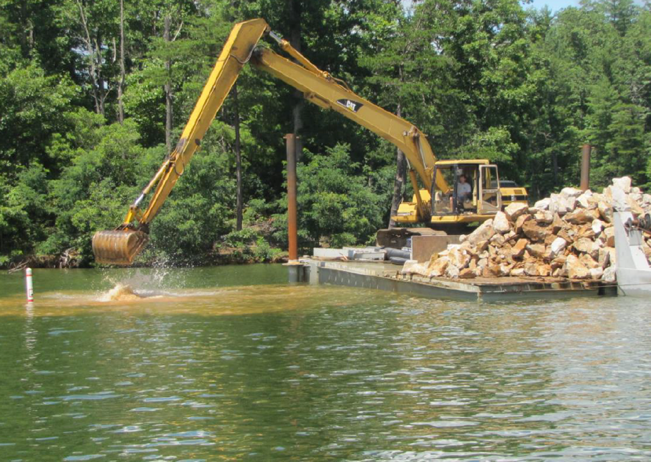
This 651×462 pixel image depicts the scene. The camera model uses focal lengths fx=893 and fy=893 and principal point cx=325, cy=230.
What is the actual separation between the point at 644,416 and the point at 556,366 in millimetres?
2660

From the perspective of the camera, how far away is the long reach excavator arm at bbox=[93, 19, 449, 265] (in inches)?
749

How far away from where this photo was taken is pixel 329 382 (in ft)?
36.5

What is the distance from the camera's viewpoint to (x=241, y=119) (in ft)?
154

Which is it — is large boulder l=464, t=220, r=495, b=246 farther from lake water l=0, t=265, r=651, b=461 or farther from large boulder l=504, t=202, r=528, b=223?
lake water l=0, t=265, r=651, b=461

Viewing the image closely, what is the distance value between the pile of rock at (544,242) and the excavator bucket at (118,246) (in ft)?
22.4

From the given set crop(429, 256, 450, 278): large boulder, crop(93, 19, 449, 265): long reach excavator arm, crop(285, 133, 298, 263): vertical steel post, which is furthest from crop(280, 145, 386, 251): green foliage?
crop(429, 256, 450, 278): large boulder

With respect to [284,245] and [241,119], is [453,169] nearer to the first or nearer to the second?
[284,245]

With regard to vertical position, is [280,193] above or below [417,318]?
above

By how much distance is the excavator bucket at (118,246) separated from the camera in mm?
18625

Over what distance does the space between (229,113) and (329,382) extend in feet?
115

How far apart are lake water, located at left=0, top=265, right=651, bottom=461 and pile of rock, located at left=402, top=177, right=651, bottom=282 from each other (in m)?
1.73

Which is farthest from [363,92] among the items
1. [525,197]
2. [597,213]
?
[597,213]

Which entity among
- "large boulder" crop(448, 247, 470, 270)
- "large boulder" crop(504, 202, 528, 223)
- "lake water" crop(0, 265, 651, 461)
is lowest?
"lake water" crop(0, 265, 651, 461)

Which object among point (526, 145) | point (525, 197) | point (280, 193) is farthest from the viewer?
point (526, 145)
